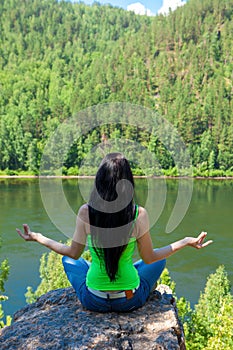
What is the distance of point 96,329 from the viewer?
3039mm

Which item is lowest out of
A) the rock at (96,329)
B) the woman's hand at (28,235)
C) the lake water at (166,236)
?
the lake water at (166,236)

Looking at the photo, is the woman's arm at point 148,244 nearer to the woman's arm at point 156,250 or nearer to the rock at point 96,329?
the woman's arm at point 156,250

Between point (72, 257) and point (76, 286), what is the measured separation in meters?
0.27

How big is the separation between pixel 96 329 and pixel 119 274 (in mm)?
404

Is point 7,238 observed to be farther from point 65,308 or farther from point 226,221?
point 65,308

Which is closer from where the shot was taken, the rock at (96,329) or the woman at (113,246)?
the woman at (113,246)

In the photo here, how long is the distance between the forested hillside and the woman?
4897 cm

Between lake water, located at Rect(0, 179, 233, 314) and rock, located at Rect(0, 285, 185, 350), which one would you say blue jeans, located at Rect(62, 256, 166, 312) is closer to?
rock, located at Rect(0, 285, 185, 350)

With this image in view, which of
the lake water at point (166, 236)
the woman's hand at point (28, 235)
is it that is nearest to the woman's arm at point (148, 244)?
the woman's hand at point (28, 235)

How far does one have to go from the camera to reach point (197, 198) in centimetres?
4100

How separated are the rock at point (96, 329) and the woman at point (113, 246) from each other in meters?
0.11

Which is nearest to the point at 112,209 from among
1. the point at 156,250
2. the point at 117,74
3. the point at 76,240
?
the point at 76,240

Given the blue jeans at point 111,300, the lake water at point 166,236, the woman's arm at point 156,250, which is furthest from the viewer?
the lake water at point 166,236

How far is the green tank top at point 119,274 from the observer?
3051mm
